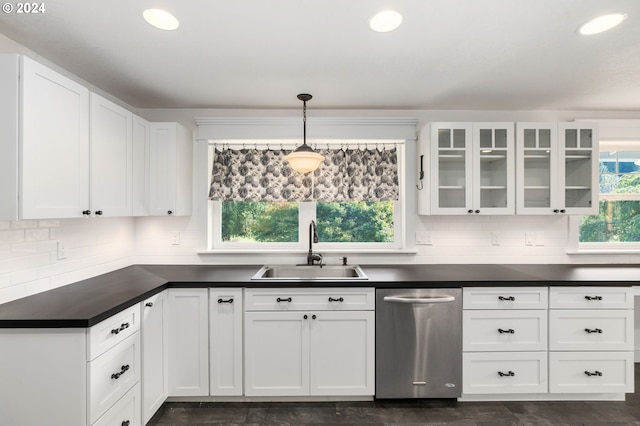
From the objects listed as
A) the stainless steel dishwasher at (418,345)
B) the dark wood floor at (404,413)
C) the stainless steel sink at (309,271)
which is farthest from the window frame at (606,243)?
the stainless steel sink at (309,271)

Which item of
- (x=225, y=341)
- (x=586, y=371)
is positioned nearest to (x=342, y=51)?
(x=225, y=341)

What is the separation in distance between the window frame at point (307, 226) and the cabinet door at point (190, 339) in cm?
72

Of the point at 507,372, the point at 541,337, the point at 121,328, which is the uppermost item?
the point at 121,328

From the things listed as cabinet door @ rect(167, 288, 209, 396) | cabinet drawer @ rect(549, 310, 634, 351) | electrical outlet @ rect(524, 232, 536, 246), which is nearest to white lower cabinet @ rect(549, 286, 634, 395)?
cabinet drawer @ rect(549, 310, 634, 351)

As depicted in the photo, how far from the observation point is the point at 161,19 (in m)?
1.58

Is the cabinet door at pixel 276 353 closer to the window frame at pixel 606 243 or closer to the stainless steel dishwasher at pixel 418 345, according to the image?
the stainless steel dishwasher at pixel 418 345

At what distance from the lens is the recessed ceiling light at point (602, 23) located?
156 centimetres

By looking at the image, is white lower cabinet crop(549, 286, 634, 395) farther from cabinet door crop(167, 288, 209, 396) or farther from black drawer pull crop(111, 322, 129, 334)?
black drawer pull crop(111, 322, 129, 334)

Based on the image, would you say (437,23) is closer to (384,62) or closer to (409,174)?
(384,62)

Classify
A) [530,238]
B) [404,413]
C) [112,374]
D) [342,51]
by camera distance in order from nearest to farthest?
1. [112,374]
2. [342,51]
3. [404,413]
4. [530,238]

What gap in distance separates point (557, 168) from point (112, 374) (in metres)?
3.50

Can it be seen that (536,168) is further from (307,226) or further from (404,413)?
(404,413)

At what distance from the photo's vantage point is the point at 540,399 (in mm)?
2305

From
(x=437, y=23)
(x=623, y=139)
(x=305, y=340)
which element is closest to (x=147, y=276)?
(x=305, y=340)
